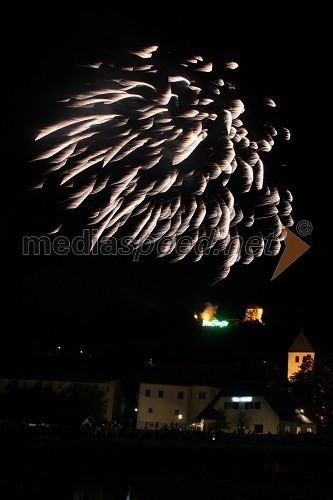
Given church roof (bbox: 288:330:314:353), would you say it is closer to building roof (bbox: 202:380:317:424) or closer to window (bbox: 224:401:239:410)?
building roof (bbox: 202:380:317:424)

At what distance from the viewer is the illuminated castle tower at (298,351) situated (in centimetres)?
10694

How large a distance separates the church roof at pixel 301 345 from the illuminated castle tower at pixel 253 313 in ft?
52.8

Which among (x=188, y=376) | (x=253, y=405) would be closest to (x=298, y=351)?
(x=188, y=376)

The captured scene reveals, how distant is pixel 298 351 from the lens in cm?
10831

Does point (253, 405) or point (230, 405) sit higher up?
point (253, 405)

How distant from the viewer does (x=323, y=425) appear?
192ft

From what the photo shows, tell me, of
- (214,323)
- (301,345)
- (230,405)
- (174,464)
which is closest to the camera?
(174,464)

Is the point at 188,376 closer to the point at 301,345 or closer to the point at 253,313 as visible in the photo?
the point at 301,345

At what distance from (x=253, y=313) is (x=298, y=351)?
779 inches

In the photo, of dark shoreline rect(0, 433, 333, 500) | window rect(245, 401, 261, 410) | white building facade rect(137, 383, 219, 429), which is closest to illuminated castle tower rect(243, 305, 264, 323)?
white building facade rect(137, 383, 219, 429)

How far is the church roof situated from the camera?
4279 inches

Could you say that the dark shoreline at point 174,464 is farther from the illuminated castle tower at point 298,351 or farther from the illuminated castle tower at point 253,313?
the illuminated castle tower at point 253,313

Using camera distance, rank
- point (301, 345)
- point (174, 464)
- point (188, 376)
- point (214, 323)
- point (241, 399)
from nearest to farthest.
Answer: point (174, 464), point (241, 399), point (188, 376), point (301, 345), point (214, 323)

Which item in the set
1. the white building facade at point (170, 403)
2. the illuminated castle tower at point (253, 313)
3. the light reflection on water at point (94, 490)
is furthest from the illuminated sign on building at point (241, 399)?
the illuminated castle tower at point (253, 313)
